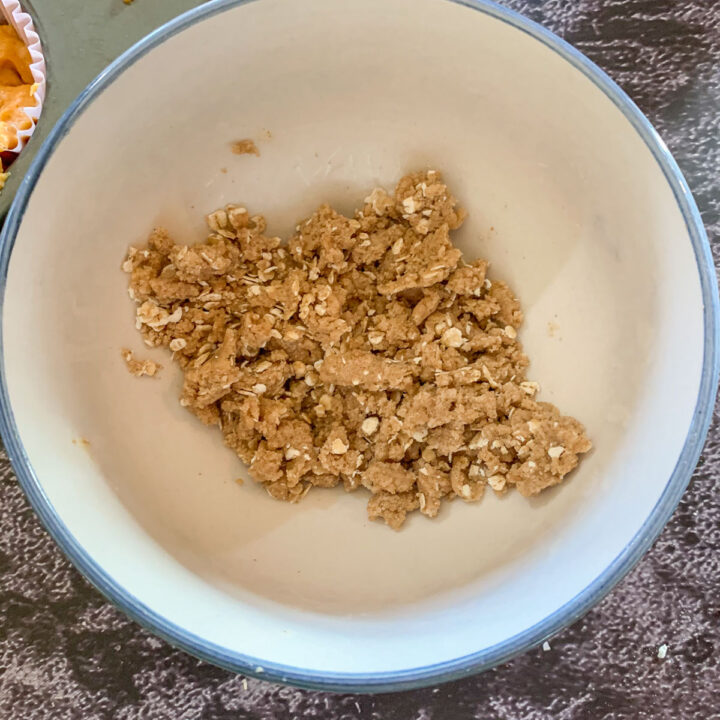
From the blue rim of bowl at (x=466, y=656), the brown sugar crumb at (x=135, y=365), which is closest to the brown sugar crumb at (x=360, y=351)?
the brown sugar crumb at (x=135, y=365)

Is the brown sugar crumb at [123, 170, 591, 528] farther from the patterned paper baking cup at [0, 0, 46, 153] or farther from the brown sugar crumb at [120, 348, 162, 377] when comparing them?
the patterned paper baking cup at [0, 0, 46, 153]

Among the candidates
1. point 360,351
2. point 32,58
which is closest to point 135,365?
point 360,351

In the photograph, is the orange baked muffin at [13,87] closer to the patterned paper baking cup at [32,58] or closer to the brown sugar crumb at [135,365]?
the patterned paper baking cup at [32,58]

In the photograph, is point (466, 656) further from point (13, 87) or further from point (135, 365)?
point (13, 87)

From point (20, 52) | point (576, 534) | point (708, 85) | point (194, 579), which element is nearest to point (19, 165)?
point (20, 52)

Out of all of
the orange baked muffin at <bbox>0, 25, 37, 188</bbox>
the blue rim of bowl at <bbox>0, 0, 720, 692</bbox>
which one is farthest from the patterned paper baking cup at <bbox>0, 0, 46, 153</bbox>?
the blue rim of bowl at <bbox>0, 0, 720, 692</bbox>

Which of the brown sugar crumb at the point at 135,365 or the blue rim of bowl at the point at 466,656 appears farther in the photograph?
the brown sugar crumb at the point at 135,365
